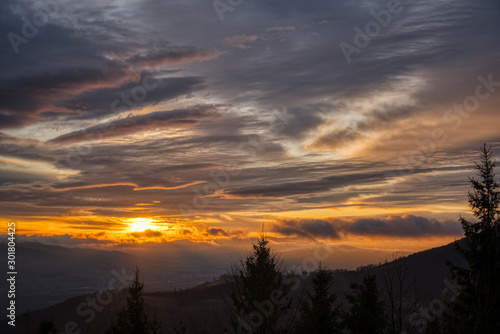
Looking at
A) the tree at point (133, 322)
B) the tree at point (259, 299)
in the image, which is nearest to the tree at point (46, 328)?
the tree at point (133, 322)

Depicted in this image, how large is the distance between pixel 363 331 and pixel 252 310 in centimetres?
1456

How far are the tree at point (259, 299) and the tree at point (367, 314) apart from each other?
477 inches

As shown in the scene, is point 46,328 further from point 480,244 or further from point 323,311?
point 480,244

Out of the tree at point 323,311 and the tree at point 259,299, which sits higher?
the tree at point 259,299

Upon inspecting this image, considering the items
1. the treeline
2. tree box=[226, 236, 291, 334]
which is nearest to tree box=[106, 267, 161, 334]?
the treeline

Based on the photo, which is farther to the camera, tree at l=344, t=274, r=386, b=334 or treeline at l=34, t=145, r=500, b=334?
tree at l=344, t=274, r=386, b=334

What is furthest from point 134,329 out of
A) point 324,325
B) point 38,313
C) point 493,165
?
point 38,313

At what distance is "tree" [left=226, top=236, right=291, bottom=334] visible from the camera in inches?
510

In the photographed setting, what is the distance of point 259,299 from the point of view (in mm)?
13344

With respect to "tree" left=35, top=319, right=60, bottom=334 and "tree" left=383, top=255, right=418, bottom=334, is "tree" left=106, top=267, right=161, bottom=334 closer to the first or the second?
"tree" left=35, top=319, right=60, bottom=334

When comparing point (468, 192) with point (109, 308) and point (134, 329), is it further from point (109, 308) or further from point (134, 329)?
point (109, 308)

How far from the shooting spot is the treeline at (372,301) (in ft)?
43.5

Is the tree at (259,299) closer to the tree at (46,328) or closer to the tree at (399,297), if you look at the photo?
the tree at (399,297)

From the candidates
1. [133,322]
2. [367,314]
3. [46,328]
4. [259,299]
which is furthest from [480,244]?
[46,328]
